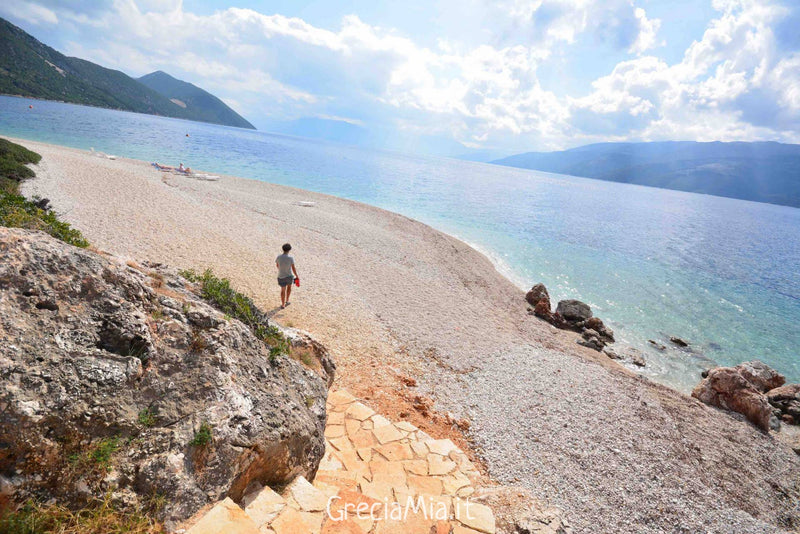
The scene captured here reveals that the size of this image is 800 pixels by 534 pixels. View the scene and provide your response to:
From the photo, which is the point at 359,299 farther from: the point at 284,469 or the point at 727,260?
the point at 727,260

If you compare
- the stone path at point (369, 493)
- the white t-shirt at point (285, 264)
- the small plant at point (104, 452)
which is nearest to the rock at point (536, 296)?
the white t-shirt at point (285, 264)

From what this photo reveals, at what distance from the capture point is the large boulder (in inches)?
124

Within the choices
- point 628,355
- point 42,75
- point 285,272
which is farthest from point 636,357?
point 42,75

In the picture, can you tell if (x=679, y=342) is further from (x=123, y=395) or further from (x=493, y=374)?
(x=123, y=395)

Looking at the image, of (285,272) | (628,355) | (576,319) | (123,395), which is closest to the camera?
(123,395)

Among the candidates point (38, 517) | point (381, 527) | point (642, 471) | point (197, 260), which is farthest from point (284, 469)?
point (197, 260)

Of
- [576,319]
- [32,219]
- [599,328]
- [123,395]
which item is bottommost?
[599,328]

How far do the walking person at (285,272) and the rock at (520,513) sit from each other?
29.1 ft

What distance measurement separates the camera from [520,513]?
494 centimetres

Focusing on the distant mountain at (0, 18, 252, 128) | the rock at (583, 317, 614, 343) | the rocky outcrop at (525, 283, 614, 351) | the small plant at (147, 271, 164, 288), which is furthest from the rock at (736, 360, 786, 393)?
the distant mountain at (0, 18, 252, 128)

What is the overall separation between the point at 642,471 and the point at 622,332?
45.7 ft

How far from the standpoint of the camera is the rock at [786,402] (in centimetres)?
1395

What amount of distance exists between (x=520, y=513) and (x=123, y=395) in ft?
16.9

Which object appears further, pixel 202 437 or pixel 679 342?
pixel 679 342
